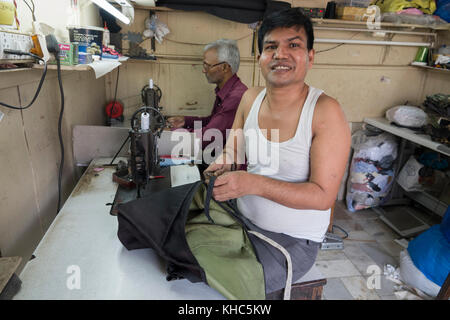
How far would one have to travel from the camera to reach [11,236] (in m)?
1.14

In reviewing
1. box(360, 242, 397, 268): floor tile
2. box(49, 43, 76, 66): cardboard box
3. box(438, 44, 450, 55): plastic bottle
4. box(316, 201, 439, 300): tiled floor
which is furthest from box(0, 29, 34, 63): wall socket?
box(438, 44, 450, 55): plastic bottle

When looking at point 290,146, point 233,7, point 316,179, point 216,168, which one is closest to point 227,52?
point 233,7

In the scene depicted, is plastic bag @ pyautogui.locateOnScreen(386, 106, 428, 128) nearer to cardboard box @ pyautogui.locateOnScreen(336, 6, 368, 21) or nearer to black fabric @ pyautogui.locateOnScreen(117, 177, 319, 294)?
cardboard box @ pyautogui.locateOnScreen(336, 6, 368, 21)

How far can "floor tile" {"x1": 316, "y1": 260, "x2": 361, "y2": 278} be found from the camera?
2.36 metres

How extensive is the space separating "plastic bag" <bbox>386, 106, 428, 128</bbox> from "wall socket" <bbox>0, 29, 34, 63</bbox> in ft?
10.4

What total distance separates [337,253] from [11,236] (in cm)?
243

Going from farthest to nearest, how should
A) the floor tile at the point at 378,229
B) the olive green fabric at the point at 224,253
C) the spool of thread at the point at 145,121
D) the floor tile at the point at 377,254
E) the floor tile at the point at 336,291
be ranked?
the floor tile at the point at 378,229
the floor tile at the point at 377,254
the floor tile at the point at 336,291
the spool of thread at the point at 145,121
the olive green fabric at the point at 224,253

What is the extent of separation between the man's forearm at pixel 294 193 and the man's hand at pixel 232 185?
1 centimetres

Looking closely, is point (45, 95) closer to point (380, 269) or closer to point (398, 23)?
point (380, 269)

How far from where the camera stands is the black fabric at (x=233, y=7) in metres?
2.76

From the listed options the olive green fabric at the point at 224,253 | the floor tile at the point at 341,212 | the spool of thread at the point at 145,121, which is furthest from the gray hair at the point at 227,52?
the floor tile at the point at 341,212

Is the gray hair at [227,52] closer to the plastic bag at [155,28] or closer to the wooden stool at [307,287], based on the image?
the plastic bag at [155,28]
